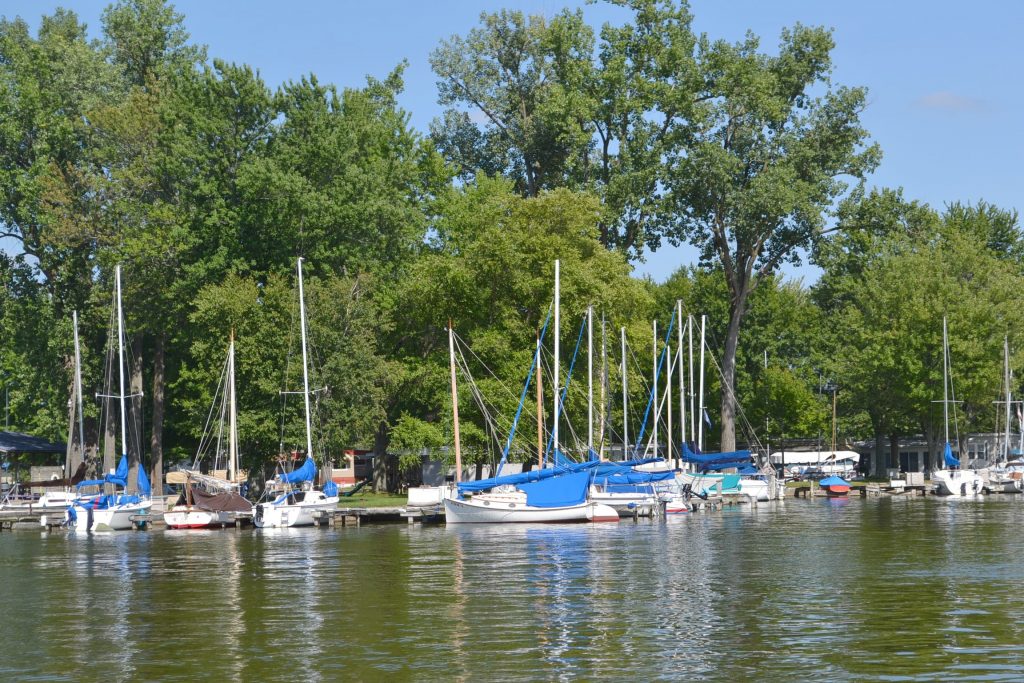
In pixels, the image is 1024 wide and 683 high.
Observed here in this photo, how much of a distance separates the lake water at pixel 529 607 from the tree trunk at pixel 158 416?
85.9ft

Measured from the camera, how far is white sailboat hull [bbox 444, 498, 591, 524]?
6209cm

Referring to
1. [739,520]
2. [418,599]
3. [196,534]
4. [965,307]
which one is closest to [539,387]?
[739,520]

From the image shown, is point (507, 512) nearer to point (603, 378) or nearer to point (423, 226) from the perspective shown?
point (603, 378)

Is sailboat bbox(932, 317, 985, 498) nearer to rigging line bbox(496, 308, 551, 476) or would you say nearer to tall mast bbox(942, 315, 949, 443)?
tall mast bbox(942, 315, 949, 443)

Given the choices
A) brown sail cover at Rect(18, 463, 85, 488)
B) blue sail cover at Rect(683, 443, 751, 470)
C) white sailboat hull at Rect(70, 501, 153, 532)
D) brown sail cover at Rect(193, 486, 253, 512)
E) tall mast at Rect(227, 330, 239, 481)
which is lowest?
white sailboat hull at Rect(70, 501, 153, 532)

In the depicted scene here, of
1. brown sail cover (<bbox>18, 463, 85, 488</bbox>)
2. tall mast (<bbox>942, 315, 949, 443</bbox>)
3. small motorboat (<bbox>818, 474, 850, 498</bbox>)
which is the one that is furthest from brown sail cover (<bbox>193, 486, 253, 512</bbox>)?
tall mast (<bbox>942, 315, 949, 443</bbox>)

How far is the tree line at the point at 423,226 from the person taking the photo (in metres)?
76.3

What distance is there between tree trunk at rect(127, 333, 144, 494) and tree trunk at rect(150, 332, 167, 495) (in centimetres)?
95

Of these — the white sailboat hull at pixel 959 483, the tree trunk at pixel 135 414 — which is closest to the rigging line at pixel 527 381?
the tree trunk at pixel 135 414

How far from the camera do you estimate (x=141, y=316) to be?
80.8 meters

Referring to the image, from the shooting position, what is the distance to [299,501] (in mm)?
65938

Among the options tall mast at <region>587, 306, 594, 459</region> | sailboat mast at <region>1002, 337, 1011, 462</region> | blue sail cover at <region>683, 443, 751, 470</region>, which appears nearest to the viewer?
tall mast at <region>587, 306, 594, 459</region>

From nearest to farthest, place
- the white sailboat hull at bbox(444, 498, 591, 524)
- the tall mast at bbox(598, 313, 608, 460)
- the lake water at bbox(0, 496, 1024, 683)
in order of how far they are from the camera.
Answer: the lake water at bbox(0, 496, 1024, 683), the white sailboat hull at bbox(444, 498, 591, 524), the tall mast at bbox(598, 313, 608, 460)

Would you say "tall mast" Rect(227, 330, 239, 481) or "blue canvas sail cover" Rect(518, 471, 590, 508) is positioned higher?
"tall mast" Rect(227, 330, 239, 481)
